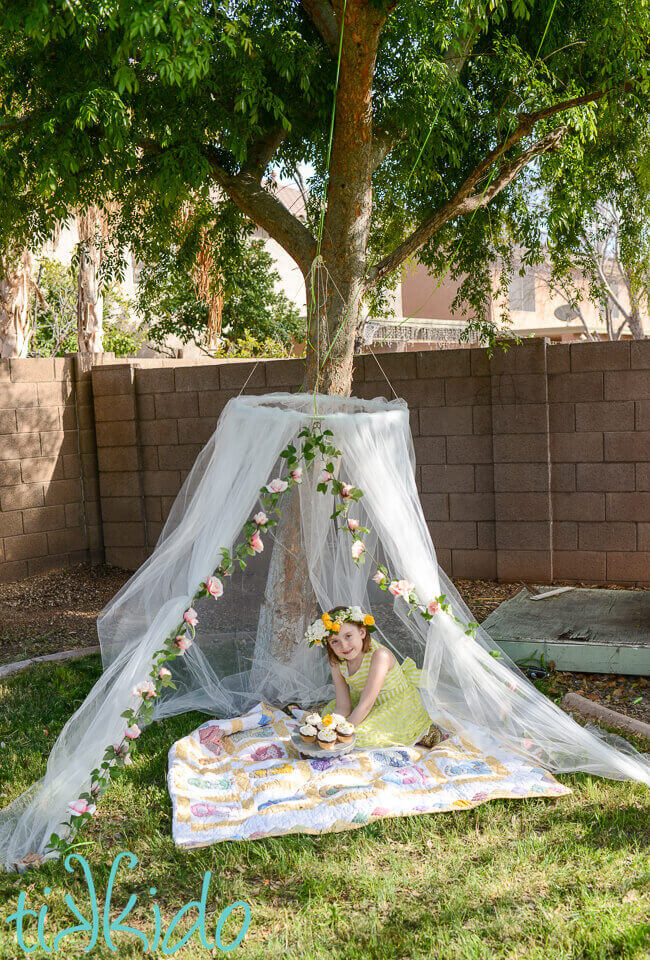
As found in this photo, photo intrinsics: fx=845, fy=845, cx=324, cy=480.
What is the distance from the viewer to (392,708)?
3.36 m

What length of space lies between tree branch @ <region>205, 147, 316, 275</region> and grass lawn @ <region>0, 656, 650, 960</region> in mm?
2659

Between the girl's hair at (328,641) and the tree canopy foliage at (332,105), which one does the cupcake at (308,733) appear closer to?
the girl's hair at (328,641)

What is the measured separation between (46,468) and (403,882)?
4.53 m

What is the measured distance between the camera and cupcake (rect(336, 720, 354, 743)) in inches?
123

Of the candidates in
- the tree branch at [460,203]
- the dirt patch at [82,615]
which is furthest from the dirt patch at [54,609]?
the tree branch at [460,203]

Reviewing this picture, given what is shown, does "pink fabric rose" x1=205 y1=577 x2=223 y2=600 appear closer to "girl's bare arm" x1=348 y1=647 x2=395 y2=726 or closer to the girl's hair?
the girl's hair

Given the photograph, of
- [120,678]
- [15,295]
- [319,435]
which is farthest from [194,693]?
[15,295]

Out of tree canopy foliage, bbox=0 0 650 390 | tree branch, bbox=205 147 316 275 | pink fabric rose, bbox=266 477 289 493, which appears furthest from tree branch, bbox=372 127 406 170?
pink fabric rose, bbox=266 477 289 493

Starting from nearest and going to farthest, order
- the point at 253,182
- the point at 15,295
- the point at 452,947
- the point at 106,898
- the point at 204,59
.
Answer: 1. the point at 452,947
2. the point at 106,898
3. the point at 204,59
4. the point at 253,182
5. the point at 15,295

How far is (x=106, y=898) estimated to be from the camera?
90.7 inches

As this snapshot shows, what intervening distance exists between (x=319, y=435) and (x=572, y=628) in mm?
1722

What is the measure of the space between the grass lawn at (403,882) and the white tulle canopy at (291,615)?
0.75 feet

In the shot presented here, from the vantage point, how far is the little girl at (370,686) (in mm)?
3289

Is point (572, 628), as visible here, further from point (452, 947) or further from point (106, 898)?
point (106, 898)
